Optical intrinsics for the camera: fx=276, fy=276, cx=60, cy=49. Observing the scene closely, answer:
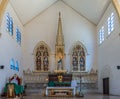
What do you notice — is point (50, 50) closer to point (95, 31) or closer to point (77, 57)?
point (77, 57)

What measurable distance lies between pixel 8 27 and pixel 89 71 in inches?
399

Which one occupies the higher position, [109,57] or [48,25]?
[48,25]

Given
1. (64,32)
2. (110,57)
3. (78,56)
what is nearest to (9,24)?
(64,32)

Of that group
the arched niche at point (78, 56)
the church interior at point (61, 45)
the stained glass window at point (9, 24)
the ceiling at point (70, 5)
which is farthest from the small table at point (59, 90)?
the ceiling at point (70, 5)

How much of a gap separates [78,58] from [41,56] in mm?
3705

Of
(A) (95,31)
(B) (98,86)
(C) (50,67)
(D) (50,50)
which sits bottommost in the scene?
(B) (98,86)

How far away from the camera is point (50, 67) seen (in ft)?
89.8

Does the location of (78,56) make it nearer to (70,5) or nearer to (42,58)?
(42,58)

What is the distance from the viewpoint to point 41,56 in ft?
90.5

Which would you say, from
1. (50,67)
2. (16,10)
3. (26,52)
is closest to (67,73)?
(50,67)

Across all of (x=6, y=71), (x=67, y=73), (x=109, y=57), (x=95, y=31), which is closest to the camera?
(x=6, y=71)

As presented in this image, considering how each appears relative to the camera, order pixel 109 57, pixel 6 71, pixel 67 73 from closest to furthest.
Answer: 1. pixel 6 71
2. pixel 109 57
3. pixel 67 73

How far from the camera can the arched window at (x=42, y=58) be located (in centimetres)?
2741

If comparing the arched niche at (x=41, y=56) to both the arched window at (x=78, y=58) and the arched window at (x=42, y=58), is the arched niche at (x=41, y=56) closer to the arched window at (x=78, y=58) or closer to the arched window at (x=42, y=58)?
the arched window at (x=42, y=58)
